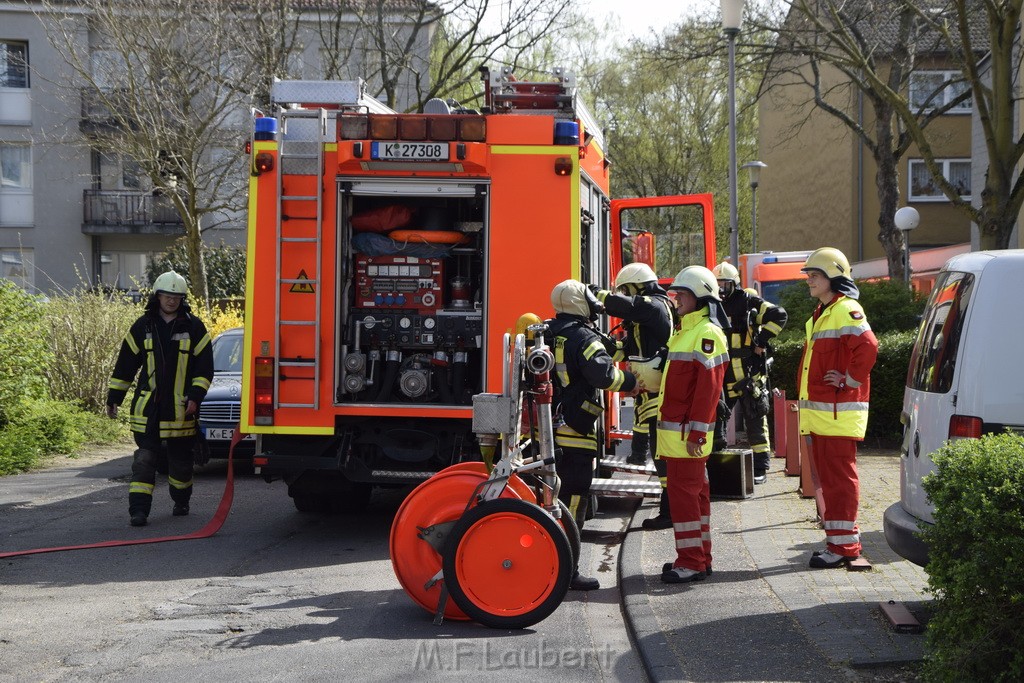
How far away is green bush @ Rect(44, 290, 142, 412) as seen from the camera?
1611 cm

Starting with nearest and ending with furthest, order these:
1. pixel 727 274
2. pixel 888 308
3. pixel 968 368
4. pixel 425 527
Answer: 1. pixel 968 368
2. pixel 425 527
3. pixel 727 274
4. pixel 888 308

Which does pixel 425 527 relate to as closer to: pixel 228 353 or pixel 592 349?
pixel 592 349

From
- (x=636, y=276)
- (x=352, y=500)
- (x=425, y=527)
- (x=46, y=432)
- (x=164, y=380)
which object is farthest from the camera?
(x=46, y=432)

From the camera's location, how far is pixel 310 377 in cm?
833

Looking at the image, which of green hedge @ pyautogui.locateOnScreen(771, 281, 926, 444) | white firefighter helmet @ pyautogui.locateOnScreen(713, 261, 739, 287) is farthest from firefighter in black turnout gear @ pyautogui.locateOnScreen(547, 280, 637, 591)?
green hedge @ pyautogui.locateOnScreen(771, 281, 926, 444)

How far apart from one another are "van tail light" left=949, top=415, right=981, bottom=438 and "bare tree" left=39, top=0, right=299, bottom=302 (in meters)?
15.9

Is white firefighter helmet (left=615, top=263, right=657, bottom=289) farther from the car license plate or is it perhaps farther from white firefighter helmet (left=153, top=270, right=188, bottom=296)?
white firefighter helmet (left=153, top=270, right=188, bottom=296)

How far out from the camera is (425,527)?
6230mm

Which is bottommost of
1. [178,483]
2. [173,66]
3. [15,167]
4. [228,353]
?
[178,483]

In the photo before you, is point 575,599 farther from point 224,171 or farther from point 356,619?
point 224,171

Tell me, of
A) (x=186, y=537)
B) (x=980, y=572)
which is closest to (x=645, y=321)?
(x=186, y=537)

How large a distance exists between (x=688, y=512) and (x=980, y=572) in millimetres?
2635

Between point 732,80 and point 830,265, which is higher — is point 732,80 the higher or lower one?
the higher one

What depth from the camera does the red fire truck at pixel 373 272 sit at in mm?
8273
